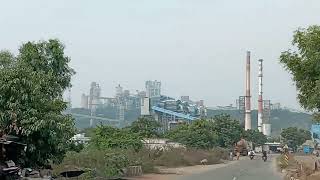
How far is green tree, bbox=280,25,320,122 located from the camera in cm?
1906

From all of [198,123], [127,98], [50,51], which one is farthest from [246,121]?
[50,51]

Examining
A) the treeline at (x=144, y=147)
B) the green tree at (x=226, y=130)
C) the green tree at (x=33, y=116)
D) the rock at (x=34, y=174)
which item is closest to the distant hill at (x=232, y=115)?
the green tree at (x=226, y=130)

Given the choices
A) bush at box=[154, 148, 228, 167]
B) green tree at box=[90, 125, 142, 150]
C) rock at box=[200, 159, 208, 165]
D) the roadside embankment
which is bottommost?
rock at box=[200, 159, 208, 165]

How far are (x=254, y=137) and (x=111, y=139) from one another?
8140cm

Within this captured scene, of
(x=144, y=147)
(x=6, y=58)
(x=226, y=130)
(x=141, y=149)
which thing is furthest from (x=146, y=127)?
(x=6, y=58)

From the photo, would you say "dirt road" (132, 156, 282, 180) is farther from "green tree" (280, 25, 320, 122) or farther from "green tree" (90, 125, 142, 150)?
"green tree" (280, 25, 320, 122)

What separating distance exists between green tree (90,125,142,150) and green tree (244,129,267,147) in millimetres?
65721

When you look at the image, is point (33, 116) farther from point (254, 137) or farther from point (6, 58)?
point (254, 137)

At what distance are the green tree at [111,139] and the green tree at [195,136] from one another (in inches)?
1176

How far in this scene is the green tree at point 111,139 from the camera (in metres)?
41.4

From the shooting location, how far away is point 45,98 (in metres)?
22.2

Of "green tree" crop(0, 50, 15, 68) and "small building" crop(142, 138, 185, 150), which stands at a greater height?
"green tree" crop(0, 50, 15, 68)

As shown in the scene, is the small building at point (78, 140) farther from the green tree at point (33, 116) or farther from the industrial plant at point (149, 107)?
the industrial plant at point (149, 107)

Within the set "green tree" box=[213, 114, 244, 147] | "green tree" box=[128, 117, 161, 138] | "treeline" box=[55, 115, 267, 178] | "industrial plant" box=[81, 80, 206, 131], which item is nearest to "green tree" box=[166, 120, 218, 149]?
"treeline" box=[55, 115, 267, 178]
